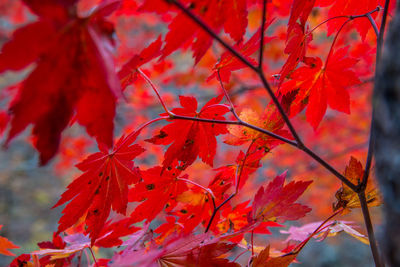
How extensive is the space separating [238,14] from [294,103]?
31 cm

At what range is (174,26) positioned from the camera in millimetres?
408

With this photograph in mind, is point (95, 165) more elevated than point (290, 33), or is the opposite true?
point (290, 33)

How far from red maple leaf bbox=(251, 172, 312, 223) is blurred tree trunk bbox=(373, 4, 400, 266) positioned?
9.4 inches

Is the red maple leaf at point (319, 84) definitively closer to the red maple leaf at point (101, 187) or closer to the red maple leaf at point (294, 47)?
the red maple leaf at point (294, 47)

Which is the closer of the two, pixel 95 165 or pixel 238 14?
pixel 238 14

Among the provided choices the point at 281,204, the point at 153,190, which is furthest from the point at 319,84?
the point at 153,190

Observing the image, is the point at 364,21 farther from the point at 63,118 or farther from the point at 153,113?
the point at 153,113

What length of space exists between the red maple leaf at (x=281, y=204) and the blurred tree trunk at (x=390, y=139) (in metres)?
0.24

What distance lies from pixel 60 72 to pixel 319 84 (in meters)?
0.59

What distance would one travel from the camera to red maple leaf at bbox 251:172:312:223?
22.1 inches

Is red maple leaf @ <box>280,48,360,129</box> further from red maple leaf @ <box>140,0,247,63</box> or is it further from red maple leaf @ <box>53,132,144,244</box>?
red maple leaf @ <box>53,132,144,244</box>

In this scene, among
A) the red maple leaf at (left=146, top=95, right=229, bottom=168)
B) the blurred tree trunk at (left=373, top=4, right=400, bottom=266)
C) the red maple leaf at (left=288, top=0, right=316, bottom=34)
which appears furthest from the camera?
the red maple leaf at (left=146, top=95, right=229, bottom=168)

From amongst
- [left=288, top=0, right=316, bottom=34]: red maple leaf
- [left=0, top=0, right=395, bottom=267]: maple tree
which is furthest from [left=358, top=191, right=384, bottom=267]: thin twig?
[left=288, top=0, right=316, bottom=34]: red maple leaf

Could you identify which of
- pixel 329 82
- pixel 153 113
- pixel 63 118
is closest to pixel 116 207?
pixel 63 118
